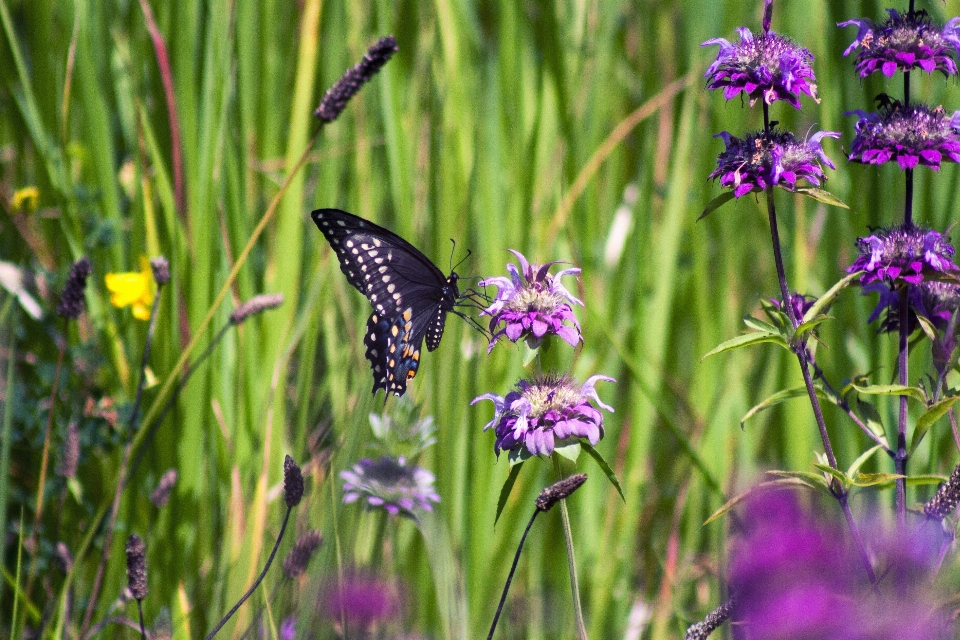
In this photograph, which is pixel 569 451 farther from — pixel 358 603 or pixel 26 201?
pixel 26 201

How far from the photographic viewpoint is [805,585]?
0.33 metres

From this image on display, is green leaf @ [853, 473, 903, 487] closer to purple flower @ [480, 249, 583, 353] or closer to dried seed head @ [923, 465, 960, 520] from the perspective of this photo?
dried seed head @ [923, 465, 960, 520]

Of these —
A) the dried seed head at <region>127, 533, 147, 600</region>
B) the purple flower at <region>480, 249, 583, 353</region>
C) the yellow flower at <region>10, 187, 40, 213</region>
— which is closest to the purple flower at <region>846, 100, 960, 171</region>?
the purple flower at <region>480, 249, 583, 353</region>

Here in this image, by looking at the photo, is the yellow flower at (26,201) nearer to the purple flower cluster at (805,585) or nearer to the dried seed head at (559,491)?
the dried seed head at (559,491)

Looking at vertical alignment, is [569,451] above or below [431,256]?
below

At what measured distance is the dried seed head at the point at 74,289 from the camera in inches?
40.3

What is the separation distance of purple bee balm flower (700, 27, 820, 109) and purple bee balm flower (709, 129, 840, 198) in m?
0.04

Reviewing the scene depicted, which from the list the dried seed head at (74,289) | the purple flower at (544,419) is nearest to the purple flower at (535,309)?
the purple flower at (544,419)

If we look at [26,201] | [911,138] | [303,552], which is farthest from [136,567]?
[26,201]

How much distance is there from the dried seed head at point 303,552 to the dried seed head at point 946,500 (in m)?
0.50

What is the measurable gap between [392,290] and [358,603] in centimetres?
A: 69

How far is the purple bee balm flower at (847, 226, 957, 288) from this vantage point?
755 mm

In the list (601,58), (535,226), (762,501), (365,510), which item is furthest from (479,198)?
(762,501)

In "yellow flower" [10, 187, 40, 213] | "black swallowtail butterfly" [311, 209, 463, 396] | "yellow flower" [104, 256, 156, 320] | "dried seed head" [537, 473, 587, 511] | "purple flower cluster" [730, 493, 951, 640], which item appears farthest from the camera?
"yellow flower" [10, 187, 40, 213]
